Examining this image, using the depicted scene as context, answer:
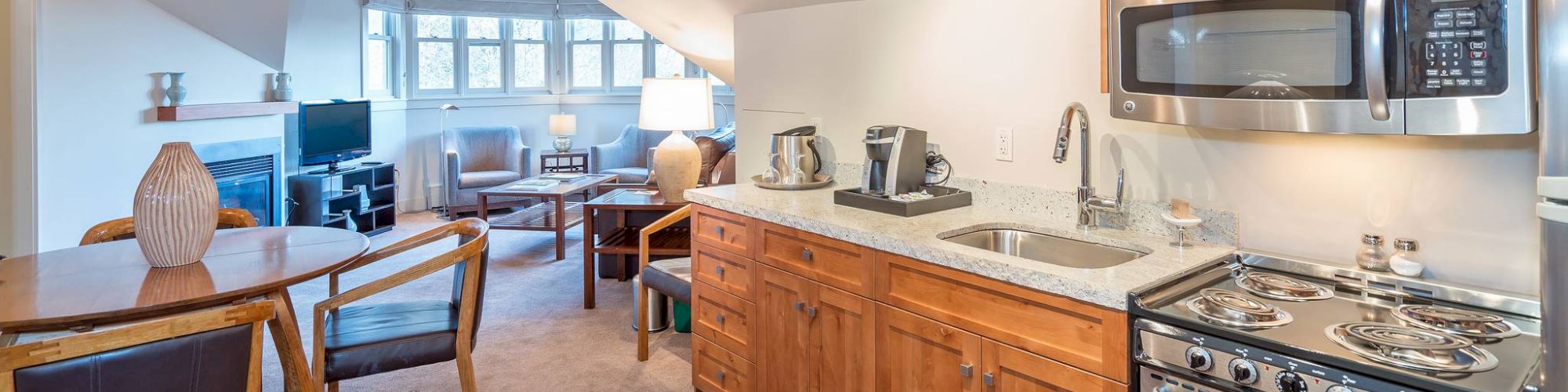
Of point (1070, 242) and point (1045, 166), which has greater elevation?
point (1045, 166)

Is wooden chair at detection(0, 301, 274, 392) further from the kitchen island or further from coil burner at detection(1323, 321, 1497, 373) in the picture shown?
coil burner at detection(1323, 321, 1497, 373)

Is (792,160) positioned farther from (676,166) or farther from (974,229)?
(676,166)

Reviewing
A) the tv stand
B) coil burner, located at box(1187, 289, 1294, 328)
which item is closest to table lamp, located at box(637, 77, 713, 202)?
coil burner, located at box(1187, 289, 1294, 328)

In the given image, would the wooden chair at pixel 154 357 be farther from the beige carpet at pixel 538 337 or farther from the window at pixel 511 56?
the window at pixel 511 56

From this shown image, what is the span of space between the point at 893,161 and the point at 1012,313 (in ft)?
2.89

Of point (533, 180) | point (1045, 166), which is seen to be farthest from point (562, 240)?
point (1045, 166)

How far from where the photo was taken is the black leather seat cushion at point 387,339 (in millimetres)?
2465

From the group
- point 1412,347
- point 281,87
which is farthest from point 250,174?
point 1412,347

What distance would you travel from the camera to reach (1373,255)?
6.02 feet

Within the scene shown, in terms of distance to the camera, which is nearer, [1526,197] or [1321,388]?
[1321,388]

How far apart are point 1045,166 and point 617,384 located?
1.76 m

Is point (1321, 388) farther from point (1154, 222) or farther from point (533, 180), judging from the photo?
point (533, 180)

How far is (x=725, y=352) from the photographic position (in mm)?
2945

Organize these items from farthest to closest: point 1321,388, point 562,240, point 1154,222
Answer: point 562,240 < point 1154,222 < point 1321,388
